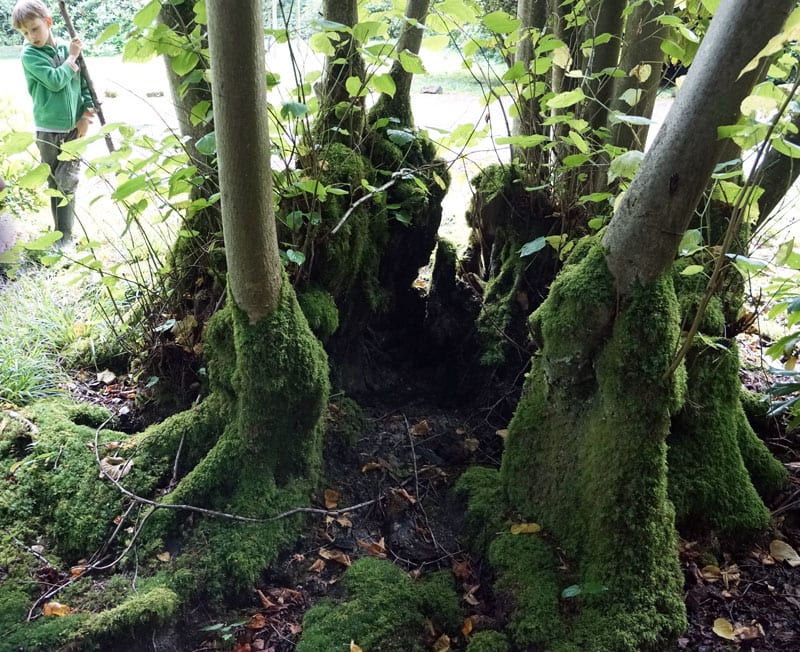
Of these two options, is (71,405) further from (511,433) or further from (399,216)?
(511,433)

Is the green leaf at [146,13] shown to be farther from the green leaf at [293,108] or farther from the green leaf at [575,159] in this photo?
the green leaf at [575,159]

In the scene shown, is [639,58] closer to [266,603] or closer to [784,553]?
[784,553]

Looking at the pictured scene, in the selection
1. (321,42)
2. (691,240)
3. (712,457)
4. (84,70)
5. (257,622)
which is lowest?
(257,622)

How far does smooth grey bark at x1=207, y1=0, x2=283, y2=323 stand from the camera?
6.50 feet

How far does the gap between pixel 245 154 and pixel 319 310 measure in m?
0.97

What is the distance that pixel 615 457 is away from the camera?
2363mm

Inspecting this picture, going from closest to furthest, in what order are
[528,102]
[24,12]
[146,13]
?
[146,13] → [528,102] → [24,12]

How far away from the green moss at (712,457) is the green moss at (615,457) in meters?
0.35

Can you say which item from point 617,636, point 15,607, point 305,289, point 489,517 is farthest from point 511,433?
point 15,607

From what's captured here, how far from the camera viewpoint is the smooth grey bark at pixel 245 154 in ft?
6.50

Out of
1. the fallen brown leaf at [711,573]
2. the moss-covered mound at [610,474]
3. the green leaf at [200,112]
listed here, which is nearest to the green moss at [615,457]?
the moss-covered mound at [610,474]

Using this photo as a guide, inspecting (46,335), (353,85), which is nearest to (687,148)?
(353,85)

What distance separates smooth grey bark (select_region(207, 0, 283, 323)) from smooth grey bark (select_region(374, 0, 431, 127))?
136cm

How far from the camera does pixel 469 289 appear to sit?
4.00 meters
